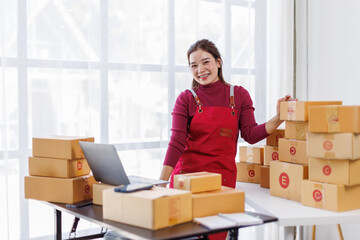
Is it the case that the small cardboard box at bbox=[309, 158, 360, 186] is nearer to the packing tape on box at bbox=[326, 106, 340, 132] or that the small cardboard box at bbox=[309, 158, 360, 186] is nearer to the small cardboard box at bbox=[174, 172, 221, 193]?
the packing tape on box at bbox=[326, 106, 340, 132]

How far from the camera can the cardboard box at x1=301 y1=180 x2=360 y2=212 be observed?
1.69m

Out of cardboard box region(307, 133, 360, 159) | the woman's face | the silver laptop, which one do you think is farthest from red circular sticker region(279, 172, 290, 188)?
the woman's face

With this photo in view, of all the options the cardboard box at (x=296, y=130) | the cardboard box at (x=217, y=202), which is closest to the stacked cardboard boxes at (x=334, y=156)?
the cardboard box at (x=296, y=130)

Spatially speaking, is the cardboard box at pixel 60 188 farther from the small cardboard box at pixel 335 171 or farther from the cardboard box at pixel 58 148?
the small cardboard box at pixel 335 171

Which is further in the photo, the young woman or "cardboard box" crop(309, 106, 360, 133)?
the young woman

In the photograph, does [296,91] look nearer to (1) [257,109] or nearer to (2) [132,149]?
(1) [257,109]

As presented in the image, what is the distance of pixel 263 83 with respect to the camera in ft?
11.2

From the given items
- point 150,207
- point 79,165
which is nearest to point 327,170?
point 150,207

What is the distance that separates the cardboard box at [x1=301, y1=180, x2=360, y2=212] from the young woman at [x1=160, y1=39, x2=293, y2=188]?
498mm

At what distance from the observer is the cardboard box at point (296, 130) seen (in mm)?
1996

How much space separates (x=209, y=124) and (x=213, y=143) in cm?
11

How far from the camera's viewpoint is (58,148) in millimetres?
1926

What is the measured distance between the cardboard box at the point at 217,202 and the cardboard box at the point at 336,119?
0.45m

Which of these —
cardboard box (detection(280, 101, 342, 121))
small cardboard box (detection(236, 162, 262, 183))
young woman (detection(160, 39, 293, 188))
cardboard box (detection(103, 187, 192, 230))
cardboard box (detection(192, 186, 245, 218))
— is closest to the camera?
cardboard box (detection(103, 187, 192, 230))
